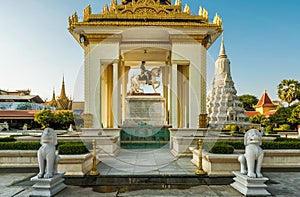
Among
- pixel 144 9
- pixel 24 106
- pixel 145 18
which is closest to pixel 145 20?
pixel 145 18

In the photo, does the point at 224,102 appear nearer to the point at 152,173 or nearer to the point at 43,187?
the point at 152,173

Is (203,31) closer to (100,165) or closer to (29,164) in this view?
(100,165)

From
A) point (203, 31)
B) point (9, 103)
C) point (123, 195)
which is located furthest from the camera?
point (9, 103)

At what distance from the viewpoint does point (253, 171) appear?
6855mm

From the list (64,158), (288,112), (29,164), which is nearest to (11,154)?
(29,164)

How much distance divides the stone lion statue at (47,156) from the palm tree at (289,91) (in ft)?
170

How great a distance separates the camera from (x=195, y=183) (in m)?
7.97

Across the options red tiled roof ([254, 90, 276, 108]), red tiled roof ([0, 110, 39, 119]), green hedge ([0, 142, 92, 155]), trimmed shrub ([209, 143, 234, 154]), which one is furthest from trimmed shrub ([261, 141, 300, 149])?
red tiled roof ([254, 90, 276, 108])

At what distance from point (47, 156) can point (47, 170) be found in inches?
14.6

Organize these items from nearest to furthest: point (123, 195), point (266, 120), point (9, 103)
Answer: point (123, 195) < point (266, 120) < point (9, 103)

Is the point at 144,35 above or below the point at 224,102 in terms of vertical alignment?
above

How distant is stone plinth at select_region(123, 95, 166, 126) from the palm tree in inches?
1567

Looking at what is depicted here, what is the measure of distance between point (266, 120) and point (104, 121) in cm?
3084

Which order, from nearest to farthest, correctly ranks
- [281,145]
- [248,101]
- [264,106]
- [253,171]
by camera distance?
[253,171], [281,145], [264,106], [248,101]
